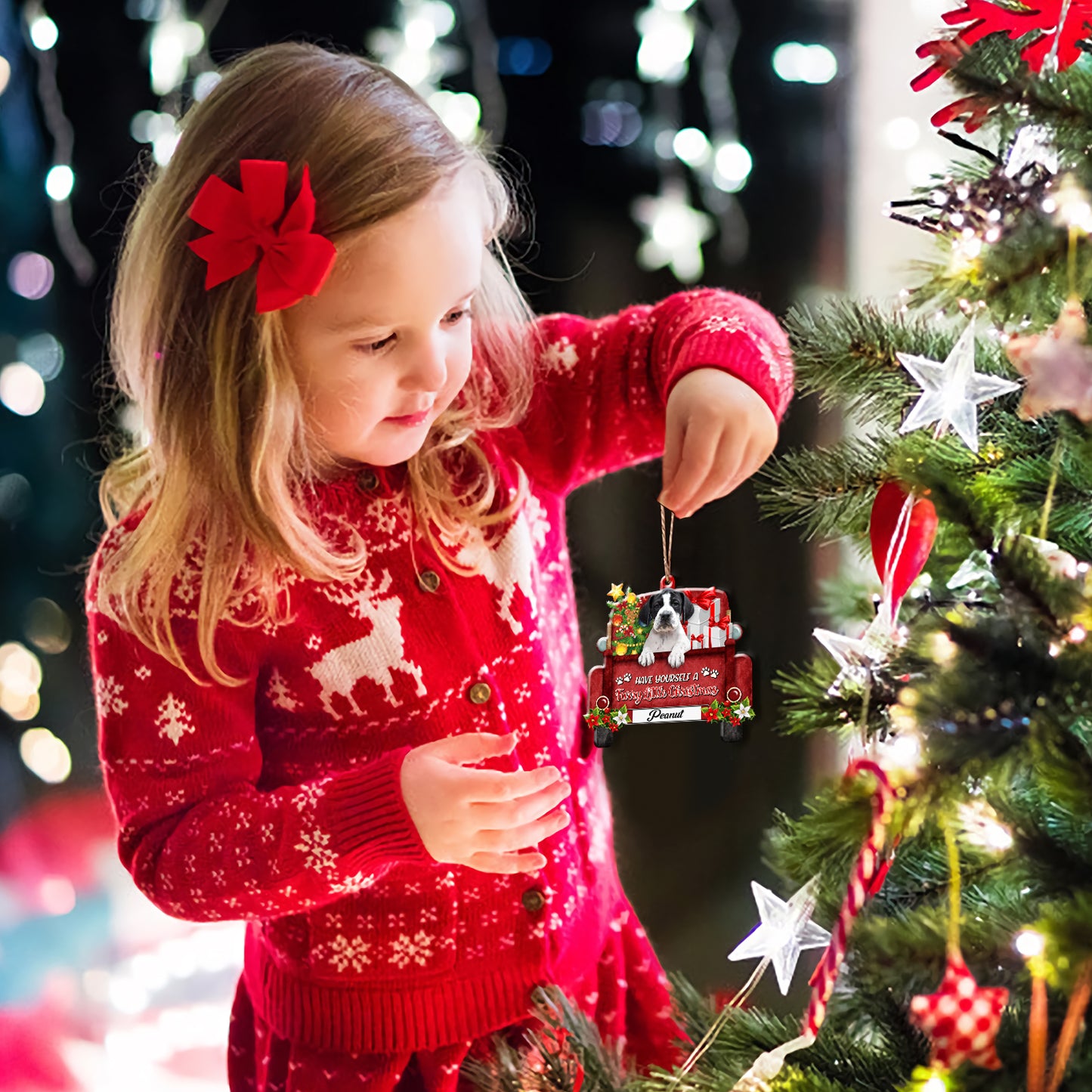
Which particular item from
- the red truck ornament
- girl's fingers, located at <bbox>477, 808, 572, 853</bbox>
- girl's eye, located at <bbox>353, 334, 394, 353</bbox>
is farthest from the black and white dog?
girl's eye, located at <bbox>353, 334, 394, 353</bbox>

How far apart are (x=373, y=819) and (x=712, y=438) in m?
0.30

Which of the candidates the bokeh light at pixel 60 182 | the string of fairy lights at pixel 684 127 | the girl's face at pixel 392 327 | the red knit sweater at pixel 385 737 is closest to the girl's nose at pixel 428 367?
the girl's face at pixel 392 327

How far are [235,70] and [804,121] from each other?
0.62 meters

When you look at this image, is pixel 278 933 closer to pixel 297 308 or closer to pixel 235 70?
pixel 297 308

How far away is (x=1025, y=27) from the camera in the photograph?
593 mm

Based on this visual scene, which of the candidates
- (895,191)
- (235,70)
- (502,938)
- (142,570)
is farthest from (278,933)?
(895,191)

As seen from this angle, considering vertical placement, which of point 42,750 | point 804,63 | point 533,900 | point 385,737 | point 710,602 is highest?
point 804,63

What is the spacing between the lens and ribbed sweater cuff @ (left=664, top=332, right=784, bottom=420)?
0.76m

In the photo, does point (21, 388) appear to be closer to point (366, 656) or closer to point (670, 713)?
point (366, 656)

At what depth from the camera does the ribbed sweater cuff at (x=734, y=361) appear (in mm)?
762

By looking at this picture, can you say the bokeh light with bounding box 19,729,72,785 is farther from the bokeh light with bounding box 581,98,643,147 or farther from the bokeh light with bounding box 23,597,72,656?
the bokeh light with bounding box 581,98,643,147

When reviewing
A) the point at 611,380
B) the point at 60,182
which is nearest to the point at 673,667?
the point at 611,380

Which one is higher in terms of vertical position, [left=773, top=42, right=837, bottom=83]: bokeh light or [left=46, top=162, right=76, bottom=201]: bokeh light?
[left=773, top=42, right=837, bottom=83]: bokeh light

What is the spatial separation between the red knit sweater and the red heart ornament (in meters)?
0.15
